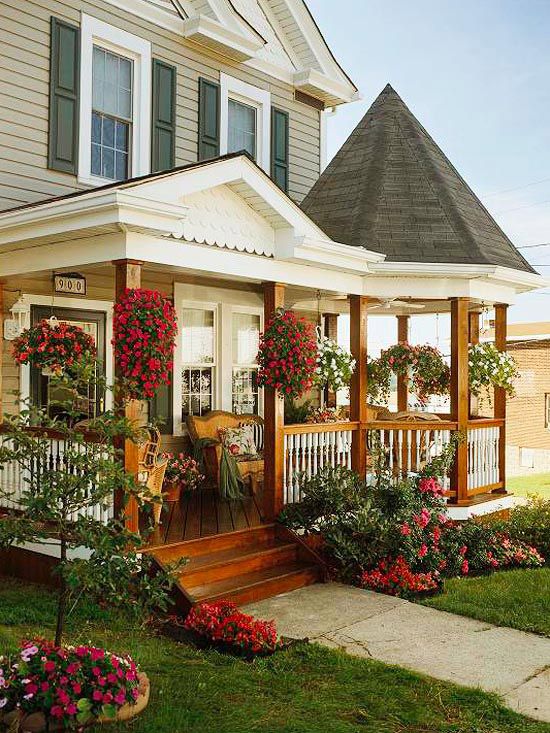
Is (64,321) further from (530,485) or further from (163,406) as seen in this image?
(530,485)

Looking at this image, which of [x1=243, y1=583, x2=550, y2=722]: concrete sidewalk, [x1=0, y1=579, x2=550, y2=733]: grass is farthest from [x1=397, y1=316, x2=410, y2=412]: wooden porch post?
[x1=0, y1=579, x2=550, y2=733]: grass

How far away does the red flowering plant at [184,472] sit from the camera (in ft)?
32.1

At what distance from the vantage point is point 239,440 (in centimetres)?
1069

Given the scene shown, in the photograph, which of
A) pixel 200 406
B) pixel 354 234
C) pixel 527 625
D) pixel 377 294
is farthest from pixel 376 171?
pixel 527 625

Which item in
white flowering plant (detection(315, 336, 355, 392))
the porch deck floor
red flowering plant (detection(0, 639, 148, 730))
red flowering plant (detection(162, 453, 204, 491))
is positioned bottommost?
red flowering plant (detection(0, 639, 148, 730))

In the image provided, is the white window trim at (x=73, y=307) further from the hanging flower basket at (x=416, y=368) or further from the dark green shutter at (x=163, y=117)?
the hanging flower basket at (x=416, y=368)

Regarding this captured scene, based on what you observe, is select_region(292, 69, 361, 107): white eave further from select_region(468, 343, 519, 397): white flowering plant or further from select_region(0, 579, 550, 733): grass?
select_region(0, 579, 550, 733): grass

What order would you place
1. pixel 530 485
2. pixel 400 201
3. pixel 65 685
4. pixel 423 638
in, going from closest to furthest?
pixel 65 685, pixel 423 638, pixel 400 201, pixel 530 485

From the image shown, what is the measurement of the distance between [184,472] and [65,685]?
5.47 meters

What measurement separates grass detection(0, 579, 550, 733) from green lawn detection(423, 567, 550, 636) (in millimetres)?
1658

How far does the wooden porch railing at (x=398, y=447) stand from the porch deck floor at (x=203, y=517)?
0.60 meters

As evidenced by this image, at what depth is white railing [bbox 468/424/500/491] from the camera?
409 inches

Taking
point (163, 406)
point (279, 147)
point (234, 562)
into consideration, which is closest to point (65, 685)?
point (234, 562)

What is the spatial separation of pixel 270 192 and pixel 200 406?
394 cm
